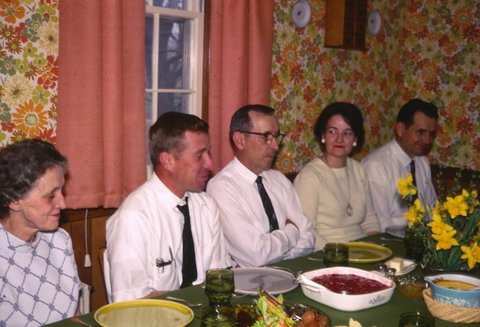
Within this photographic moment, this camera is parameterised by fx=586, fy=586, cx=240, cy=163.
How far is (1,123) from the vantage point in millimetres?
2611

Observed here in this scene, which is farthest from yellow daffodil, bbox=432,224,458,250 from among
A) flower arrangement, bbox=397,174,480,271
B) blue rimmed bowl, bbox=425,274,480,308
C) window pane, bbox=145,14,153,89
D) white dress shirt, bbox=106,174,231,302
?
window pane, bbox=145,14,153,89

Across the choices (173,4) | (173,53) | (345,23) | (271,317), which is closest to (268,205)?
(173,53)

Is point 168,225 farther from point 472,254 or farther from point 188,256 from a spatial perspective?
point 472,254

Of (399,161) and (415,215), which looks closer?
(415,215)

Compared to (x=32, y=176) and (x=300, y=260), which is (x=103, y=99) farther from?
(x=300, y=260)

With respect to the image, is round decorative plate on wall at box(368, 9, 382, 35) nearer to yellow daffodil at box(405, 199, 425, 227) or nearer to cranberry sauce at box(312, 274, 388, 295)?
yellow daffodil at box(405, 199, 425, 227)

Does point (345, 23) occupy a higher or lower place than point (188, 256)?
higher

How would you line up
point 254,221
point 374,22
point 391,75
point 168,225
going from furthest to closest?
point 391,75 → point 374,22 → point 254,221 → point 168,225

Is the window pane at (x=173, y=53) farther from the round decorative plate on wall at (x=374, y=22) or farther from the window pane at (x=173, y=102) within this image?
the round decorative plate on wall at (x=374, y=22)

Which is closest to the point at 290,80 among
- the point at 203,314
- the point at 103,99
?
the point at 103,99

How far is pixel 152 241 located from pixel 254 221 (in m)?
0.76

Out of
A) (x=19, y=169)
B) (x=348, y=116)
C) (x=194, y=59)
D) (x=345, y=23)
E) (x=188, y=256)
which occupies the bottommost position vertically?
(x=188, y=256)

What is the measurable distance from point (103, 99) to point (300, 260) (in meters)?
1.23

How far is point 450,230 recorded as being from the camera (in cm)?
214
